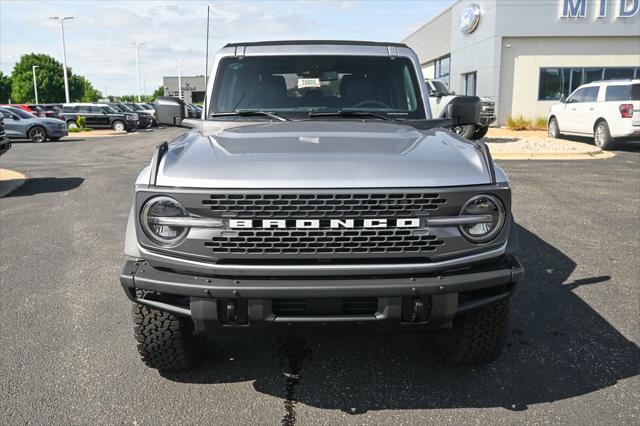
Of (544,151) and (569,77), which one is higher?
(569,77)

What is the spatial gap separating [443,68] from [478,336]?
37.7m

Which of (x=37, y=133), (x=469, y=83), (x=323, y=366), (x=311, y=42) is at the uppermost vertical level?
(x=469, y=83)

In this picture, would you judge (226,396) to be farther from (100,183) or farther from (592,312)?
(100,183)

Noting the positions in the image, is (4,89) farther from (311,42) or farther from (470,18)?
(311,42)

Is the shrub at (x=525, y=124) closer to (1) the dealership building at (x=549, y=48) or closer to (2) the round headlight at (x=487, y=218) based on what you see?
(1) the dealership building at (x=549, y=48)

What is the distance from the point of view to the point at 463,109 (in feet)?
13.4

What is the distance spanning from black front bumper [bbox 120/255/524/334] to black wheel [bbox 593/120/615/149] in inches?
602

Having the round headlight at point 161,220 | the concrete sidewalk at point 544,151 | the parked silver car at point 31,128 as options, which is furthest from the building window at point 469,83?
the round headlight at point 161,220

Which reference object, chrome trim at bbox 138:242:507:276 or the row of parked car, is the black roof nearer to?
chrome trim at bbox 138:242:507:276

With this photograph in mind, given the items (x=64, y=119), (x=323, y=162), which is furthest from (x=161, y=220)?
(x=64, y=119)

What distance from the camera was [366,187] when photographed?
2672mm

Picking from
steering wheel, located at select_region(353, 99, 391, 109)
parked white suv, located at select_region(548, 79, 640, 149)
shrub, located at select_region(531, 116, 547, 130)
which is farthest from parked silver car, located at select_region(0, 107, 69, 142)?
steering wheel, located at select_region(353, 99, 391, 109)

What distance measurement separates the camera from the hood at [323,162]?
106 inches

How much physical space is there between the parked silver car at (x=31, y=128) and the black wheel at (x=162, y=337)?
23.1 metres
